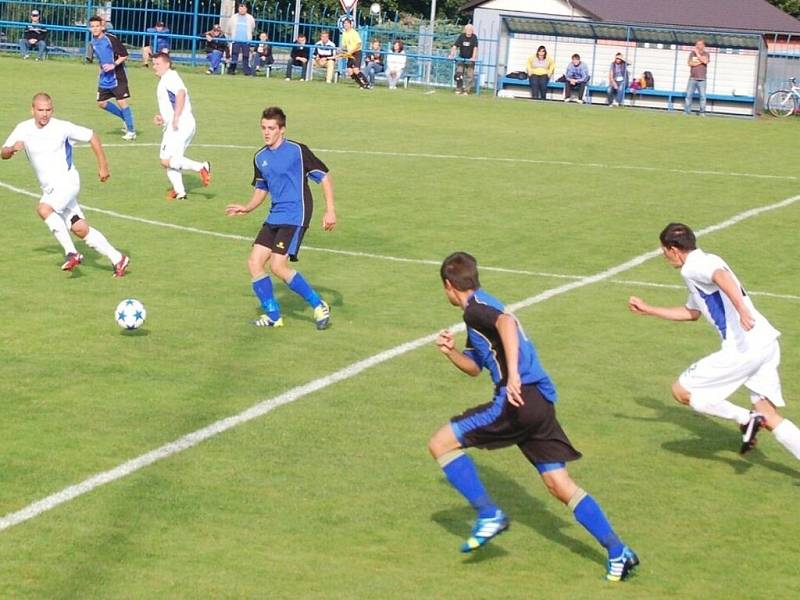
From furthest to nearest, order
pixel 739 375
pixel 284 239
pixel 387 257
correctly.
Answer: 1. pixel 387 257
2. pixel 284 239
3. pixel 739 375

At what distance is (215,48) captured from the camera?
45844mm

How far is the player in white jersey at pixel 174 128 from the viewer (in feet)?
74.3

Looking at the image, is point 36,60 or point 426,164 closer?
point 426,164

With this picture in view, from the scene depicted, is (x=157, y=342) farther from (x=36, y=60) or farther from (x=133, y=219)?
(x=36, y=60)

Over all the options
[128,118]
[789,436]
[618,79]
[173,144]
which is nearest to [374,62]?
[618,79]

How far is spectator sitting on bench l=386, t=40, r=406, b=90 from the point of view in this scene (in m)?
46.1

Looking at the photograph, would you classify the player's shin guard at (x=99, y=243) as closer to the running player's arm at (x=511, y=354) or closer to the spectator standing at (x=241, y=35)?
the running player's arm at (x=511, y=354)

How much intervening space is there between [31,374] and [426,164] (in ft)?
52.0

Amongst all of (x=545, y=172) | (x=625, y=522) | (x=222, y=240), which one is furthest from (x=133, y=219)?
(x=625, y=522)

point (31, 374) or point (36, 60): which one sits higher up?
point (36, 60)

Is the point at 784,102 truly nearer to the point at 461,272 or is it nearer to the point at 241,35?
the point at 241,35

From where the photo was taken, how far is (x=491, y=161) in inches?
1118

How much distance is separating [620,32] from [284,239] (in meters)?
36.6

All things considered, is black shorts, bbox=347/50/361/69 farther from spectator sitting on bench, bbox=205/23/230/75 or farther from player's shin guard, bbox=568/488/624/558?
player's shin guard, bbox=568/488/624/558
